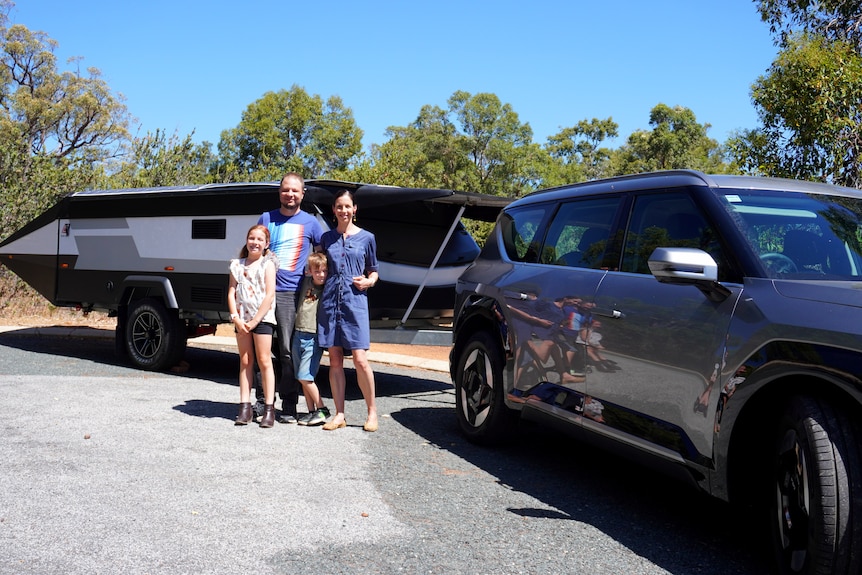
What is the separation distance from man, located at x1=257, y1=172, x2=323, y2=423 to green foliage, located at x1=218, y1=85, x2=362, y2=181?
46203 millimetres

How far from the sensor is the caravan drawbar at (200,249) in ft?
30.9

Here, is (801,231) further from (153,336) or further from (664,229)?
(153,336)

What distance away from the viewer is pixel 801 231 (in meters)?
4.42

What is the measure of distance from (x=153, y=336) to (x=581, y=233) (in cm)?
652

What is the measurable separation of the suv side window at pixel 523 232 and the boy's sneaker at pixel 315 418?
2098mm

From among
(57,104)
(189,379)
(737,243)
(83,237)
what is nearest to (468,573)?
(737,243)

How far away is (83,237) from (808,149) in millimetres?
10262

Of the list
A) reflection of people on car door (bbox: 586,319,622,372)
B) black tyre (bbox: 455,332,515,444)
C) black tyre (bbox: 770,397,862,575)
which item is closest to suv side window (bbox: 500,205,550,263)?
black tyre (bbox: 455,332,515,444)

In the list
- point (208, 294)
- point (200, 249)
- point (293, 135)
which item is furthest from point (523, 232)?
point (293, 135)

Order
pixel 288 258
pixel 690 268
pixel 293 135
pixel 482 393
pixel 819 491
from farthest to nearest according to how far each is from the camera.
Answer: pixel 293 135 → pixel 288 258 → pixel 482 393 → pixel 690 268 → pixel 819 491

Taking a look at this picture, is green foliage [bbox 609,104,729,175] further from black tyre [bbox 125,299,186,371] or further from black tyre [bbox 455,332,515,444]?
black tyre [bbox 455,332,515,444]

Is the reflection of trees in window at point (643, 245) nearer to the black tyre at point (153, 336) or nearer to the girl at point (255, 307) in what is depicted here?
the girl at point (255, 307)

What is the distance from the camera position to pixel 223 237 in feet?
32.2

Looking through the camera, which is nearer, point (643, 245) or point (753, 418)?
point (753, 418)
